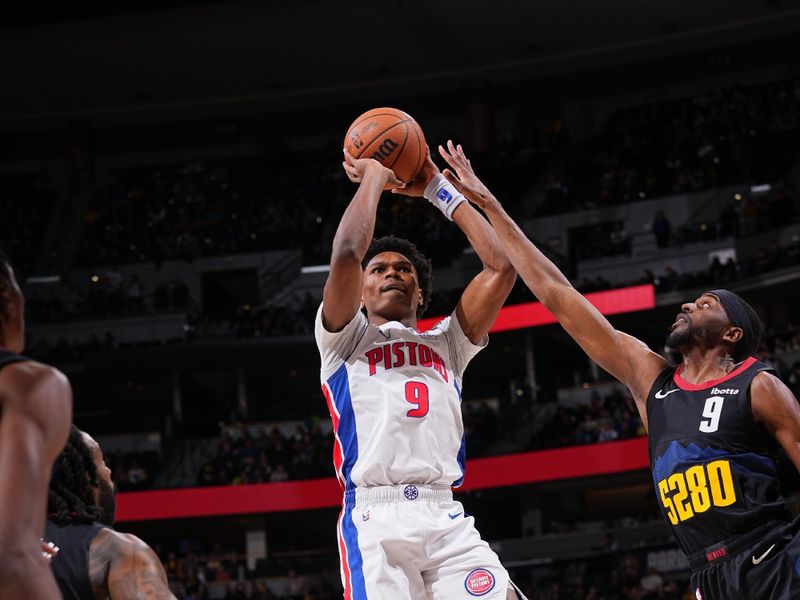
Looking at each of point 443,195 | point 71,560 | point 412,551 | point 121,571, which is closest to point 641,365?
point 443,195

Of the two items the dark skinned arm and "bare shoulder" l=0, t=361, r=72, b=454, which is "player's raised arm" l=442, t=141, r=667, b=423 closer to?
the dark skinned arm

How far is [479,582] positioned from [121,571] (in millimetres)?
1639

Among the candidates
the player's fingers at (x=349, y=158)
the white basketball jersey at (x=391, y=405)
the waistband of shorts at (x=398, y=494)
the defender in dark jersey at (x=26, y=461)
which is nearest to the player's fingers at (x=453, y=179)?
the player's fingers at (x=349, y=158)

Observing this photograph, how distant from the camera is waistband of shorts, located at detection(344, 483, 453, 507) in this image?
198 inches

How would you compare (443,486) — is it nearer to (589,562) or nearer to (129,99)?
(589,562)

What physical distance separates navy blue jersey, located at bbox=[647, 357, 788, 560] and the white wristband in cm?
154

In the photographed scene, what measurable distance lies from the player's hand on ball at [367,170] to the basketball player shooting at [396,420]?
0.01 metres

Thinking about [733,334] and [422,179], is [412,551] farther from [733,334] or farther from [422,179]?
[422,179]

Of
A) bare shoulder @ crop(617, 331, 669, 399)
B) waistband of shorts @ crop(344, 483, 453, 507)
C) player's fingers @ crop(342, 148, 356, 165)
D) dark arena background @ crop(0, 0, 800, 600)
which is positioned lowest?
waistband of shorts @ crop(344, 483, 453, 507)

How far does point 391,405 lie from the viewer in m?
5.13

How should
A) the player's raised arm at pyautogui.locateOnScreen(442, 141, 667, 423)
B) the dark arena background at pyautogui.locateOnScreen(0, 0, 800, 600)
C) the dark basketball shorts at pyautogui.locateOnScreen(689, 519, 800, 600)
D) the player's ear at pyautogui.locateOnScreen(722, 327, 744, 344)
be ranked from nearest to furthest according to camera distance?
the dark basketball shorts at pyautogui.locateOnScreen(689, 519, 800, 600) < the player's ear at pyautogui.locateOnScreen(722, 327, 744, 344) < the player's raised arm at pyautogui.locateOnScreen(442, 141, 667, 423) < the dark arena background at pyautogui.locateOnScreen(0, 0, 800, 600)

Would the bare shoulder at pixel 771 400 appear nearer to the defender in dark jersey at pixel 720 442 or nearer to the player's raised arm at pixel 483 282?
the defender in dark jersey at pixel 720 442

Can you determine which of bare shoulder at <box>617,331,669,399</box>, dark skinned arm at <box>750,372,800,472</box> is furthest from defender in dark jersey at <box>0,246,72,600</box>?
bare shoulder at <box>617,331,669,399</box>

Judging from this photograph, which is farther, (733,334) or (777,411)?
(733,334)
